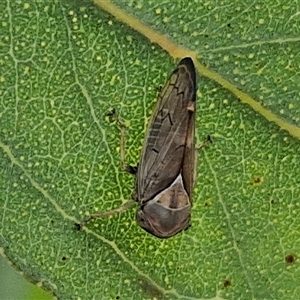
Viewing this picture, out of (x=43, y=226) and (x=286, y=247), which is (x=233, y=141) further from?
(x=43, y=226)

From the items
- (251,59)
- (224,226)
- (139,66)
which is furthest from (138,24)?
(224,226)

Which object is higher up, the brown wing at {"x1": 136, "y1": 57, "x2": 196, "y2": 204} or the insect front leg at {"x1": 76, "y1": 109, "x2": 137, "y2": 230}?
the brown wing at {"x1": 136, "y1": 57, "x2": 196, "y2": 204}

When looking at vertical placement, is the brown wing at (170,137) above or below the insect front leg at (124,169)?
above

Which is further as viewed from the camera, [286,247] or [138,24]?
[286,247]
